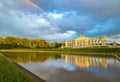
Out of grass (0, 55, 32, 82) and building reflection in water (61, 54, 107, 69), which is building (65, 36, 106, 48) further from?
grass (0, 55, 32, 82)

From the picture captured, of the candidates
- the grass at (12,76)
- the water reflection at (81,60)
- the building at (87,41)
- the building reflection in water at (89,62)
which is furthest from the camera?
the building at (87,41)

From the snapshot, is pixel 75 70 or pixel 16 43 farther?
pixel 16 43

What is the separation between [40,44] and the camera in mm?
123500

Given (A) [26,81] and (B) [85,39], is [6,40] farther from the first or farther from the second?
(A) [26,81]


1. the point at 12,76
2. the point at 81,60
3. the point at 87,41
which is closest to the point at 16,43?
the point at 87,41

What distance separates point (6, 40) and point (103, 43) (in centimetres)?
5618

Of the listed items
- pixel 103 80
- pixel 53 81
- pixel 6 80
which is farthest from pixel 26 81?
pixel 103 80

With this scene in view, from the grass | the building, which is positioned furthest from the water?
the building

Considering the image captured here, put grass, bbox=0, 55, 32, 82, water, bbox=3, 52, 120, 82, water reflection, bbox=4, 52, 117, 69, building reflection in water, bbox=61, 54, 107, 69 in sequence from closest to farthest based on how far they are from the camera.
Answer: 1. grass, bbox=0, 55, 32, 82
2. water, bbox=3, 52, 120, 82
3. building reflection in water, bbox=61, 54, 107, 69
4. water reflection, bbox=4, 52, 117, 69

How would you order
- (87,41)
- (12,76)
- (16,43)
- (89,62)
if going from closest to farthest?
(12,76), (89,62), (16,43), (87,41)

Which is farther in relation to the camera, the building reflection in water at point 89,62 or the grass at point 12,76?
the building reflection in water at point 89,62

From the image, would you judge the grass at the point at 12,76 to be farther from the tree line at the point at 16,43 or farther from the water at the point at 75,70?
Result: the tree line at the point at 16,43

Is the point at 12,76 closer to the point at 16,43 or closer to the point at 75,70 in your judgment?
the point at 75,70

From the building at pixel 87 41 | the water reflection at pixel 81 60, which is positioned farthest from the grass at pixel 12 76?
the building at pixel 87 41
